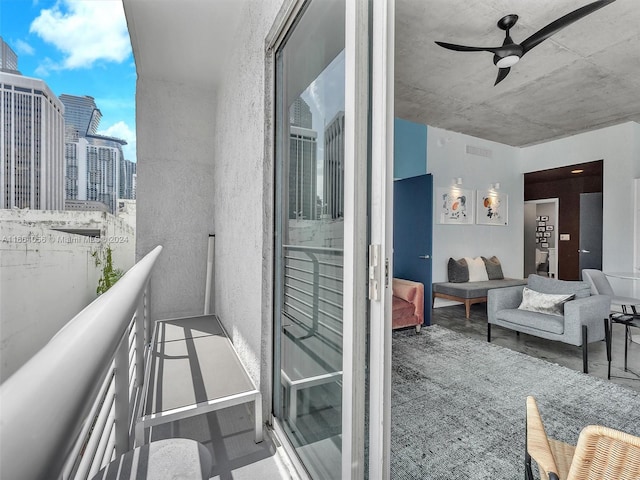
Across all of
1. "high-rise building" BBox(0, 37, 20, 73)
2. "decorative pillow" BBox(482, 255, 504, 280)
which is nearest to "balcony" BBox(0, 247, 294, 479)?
"high-rise building" BBox(0, 37, 20, 73)

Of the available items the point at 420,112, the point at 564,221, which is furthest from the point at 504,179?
the point at 420,112

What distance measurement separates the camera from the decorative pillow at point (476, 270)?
5.19 metres

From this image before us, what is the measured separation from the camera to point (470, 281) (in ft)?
16.9

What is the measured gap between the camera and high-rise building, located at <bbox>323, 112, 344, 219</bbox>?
121 cm

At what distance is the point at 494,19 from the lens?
9.27ft

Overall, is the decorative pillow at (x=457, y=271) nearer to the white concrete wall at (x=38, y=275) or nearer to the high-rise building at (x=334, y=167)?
the high-rise building at (x=334, y=167)

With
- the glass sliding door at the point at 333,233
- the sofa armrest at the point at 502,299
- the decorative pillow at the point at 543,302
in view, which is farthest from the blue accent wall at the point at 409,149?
the glass sliding door at the point at 333,233

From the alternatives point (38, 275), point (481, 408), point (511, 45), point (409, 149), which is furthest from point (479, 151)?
point (38, 275)

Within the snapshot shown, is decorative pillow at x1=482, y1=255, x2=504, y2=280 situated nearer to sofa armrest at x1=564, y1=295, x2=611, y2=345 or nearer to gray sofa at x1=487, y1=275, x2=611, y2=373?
gray sofa at x1=487, y1=275, x2=611, y2=373

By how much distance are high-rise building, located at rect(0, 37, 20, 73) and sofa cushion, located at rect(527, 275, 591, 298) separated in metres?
4.14

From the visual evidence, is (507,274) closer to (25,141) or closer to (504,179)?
(504,179)

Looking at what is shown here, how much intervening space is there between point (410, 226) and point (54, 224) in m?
3.96

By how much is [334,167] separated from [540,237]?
7.25m

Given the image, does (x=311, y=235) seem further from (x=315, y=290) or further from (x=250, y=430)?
(x=250, y=430)
